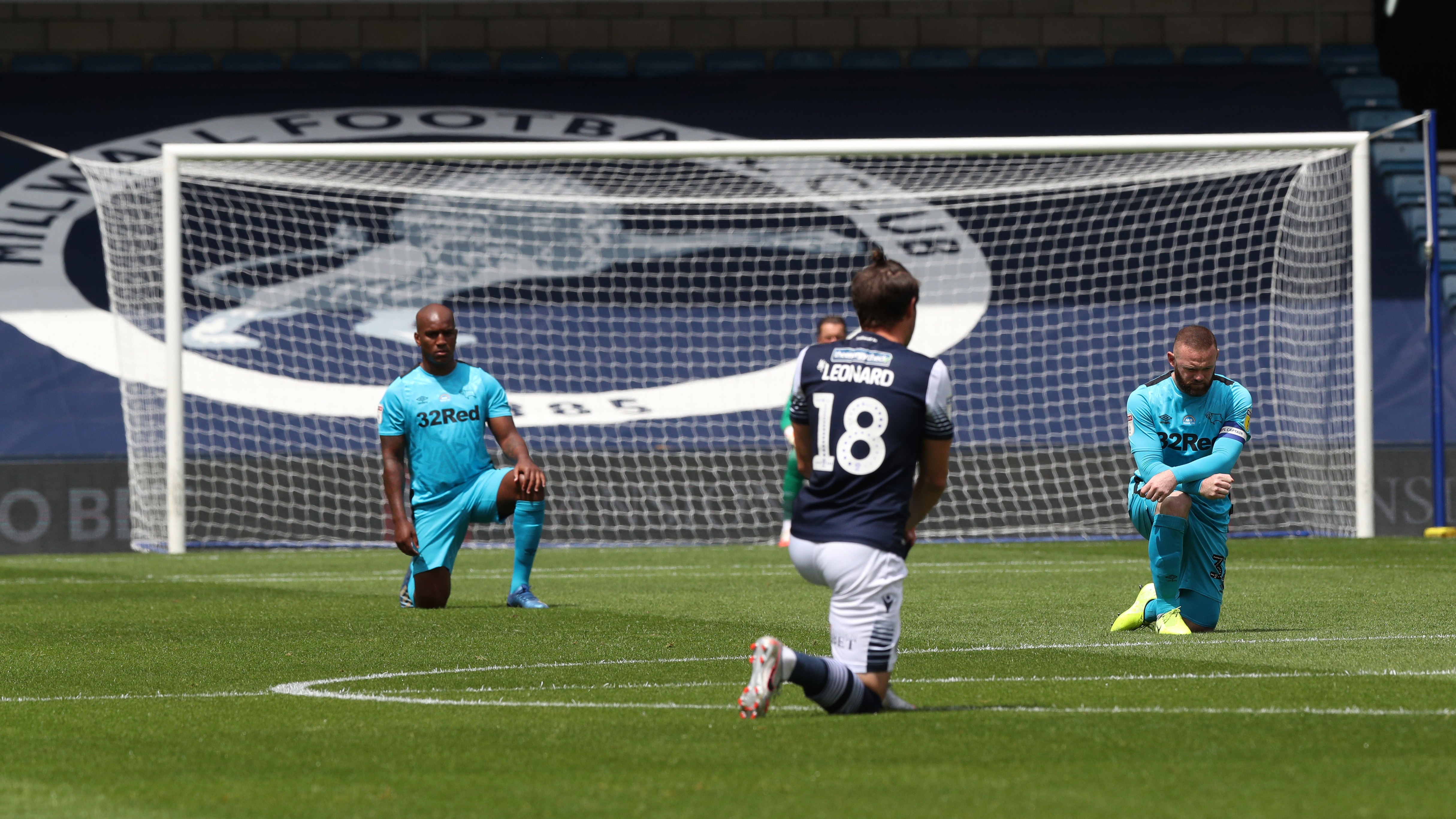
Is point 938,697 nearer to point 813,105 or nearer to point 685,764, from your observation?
point 685,764

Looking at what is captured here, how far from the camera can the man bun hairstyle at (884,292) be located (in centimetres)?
525

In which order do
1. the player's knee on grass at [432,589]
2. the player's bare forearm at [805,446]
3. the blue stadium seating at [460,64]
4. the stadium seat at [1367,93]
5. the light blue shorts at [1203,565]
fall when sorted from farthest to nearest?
the blue stadium seating at [460,64]
the stadium seat at [1367,93]
the player's knee on grass at [432,589]
the light blue shorts at [1203,565]
the player's bare forearm at [805,446]

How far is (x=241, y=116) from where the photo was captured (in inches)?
813

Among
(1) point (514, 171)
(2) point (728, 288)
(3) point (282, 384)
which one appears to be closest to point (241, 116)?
(1) point (514, 171)

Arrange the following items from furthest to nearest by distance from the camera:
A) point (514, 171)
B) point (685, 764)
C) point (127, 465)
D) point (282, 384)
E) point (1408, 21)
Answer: point (1408, 21) < point (514, 171) < point (282, 384) < point (127, 465) < point (685, 764)

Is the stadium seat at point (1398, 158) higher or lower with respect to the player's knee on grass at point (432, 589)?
higher

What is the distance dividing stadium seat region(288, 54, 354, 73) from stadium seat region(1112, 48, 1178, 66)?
9.13 meters

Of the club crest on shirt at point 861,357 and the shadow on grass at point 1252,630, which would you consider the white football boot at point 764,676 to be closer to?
the club crest on shirt at point 861,357

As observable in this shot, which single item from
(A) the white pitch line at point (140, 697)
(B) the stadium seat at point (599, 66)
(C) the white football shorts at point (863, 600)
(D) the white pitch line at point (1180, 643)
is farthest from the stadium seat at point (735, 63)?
(C) the white football shorts at point (863, 600)

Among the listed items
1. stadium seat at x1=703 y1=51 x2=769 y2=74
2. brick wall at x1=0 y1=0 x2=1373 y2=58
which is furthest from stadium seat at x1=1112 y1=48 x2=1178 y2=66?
stadium seat at x1=703 y1=51 x2=769 y2=74

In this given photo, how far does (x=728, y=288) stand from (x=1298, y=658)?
11872 mm

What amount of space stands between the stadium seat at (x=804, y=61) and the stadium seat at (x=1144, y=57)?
2.66m

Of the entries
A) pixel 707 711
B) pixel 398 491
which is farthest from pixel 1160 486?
pixel 398 491

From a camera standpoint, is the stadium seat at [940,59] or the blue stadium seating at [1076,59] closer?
the blue stadium seating at [1076,59]
